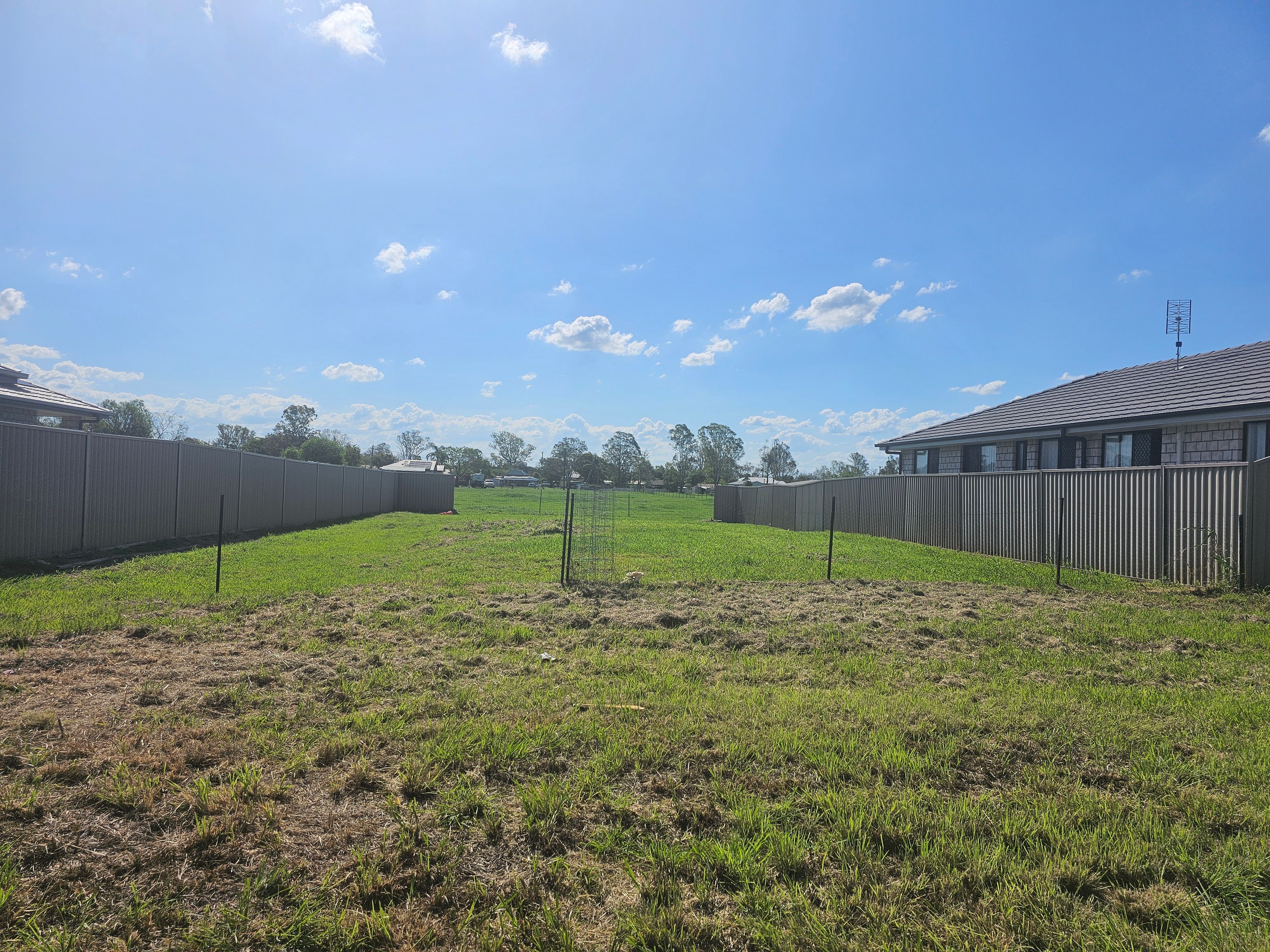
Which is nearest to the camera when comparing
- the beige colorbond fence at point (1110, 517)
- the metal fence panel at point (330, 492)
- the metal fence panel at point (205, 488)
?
the beige colorbond fence at point (1110, 517)

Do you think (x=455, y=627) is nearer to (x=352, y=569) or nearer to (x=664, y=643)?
(x=664, y=643)

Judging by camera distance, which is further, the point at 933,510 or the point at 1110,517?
the point at 933,510

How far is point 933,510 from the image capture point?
1506 centimetres

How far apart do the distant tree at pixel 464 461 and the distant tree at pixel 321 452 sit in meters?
19.5

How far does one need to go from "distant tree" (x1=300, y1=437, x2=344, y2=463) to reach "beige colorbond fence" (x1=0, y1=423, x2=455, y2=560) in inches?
2350

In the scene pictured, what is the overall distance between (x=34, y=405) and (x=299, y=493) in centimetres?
656

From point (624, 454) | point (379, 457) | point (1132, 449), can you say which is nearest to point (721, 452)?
point (624, 454)

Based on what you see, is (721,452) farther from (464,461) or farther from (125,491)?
(125,491)

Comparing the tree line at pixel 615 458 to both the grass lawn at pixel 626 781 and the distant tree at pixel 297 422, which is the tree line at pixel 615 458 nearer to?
the distant tree at pixel 297 422

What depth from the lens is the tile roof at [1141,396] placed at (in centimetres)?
1230

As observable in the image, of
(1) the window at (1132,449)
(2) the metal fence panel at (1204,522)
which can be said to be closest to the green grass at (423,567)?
(2) the metal fence panel at (1204,522)

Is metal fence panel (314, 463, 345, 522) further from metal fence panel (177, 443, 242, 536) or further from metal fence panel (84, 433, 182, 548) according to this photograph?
metal fence panel (84, 433, 182, 548)

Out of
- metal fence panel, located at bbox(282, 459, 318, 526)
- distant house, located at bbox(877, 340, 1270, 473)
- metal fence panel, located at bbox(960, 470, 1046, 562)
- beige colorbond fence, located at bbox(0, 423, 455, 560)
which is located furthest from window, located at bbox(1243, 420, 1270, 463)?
metal fence panel, located at bbox(282, 459, 318, 526)

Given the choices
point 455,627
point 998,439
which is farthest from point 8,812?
point 998,439
